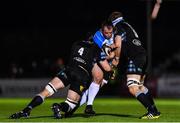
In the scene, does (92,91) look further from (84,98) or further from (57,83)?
(57,83)

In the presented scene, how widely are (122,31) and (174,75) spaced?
752 inches

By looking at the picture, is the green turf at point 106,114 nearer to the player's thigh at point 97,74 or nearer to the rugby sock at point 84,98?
the rugby sock at point 84,98

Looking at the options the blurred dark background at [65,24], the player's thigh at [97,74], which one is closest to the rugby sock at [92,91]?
the player's thigh at [97,74]

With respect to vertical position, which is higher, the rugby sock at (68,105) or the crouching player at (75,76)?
the crouching player at (75,76)

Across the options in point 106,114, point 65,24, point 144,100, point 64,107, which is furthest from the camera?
point 65,24

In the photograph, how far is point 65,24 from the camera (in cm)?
4519

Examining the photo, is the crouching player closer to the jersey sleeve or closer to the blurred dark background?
the jersey sleeve

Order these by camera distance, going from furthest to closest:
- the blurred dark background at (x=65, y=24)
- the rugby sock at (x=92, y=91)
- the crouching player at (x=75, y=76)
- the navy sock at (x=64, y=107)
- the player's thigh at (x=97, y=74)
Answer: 1. the blurred dark background at (x=65, y=24)
2. the rugby sock at (x=92, y=91)
3. the player's thigh at (x=97, y=74)
4. the crouching player at (x=75, y=76)
5. the navy sock at (x=64, y=107)

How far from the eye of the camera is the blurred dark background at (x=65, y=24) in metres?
42.7

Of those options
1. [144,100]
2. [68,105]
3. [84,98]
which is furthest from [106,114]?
[68,105]

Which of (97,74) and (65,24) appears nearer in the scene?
(97,74)

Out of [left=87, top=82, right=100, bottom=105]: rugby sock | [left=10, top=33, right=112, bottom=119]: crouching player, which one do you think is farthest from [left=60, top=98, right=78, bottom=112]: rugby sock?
[left=87, top=82, right=100, bottom=105]: rugby sock

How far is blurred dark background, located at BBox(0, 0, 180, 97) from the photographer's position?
42688mm

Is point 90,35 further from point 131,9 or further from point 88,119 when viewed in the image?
point 131,9
